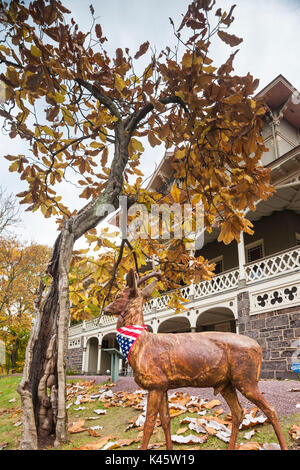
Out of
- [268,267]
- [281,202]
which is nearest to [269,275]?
[268,267]

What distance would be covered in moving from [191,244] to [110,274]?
3.96 feet

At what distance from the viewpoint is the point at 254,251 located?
14.1m

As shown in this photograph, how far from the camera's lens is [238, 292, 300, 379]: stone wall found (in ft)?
30.0

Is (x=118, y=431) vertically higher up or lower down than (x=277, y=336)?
lower down

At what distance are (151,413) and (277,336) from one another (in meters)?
8.57

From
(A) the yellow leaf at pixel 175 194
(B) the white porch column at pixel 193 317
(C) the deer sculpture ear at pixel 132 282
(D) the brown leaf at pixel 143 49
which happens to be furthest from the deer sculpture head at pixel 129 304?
(B) the white porch column at pixel 193 317

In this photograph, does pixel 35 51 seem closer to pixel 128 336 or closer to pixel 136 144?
pixel 136 144

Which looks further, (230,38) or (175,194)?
(175,194)

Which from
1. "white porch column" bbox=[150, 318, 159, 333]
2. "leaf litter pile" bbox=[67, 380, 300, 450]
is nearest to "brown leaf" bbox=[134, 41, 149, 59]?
"leaf litter pile" bbox=[67, 380, 300, 450]

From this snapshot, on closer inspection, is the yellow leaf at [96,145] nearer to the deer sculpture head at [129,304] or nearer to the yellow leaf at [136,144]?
the yellow leaf at [136,144]

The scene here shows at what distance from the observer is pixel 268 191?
9.52 feet

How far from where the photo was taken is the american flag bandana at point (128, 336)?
2.43 metres

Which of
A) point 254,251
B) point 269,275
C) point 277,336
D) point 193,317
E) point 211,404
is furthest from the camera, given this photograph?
point 254,251

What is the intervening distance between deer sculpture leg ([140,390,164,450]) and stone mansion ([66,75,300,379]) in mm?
4857
